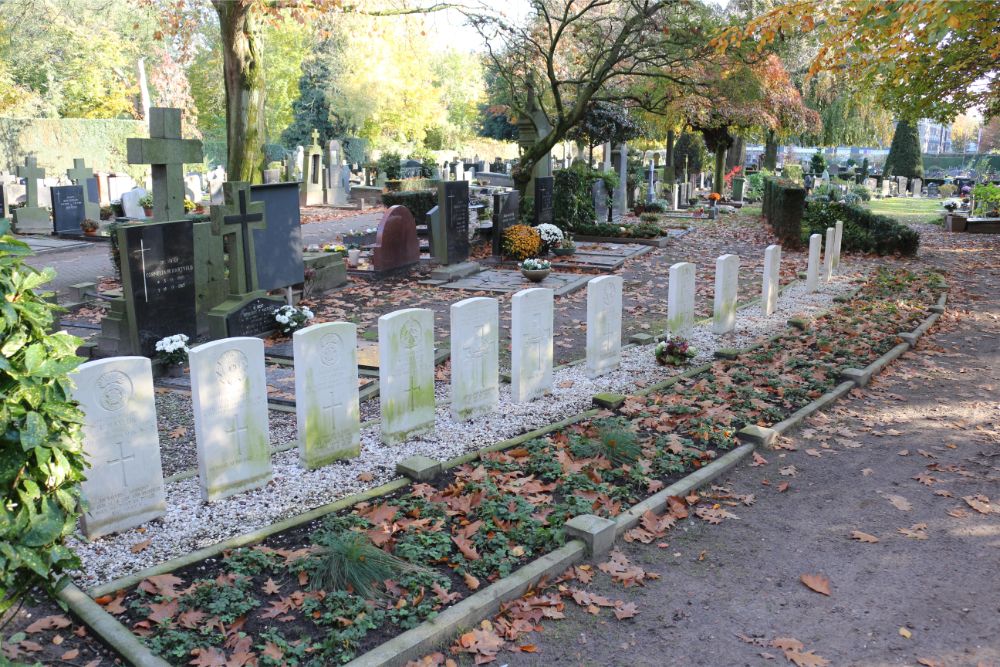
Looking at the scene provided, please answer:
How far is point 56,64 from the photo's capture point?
40.9m

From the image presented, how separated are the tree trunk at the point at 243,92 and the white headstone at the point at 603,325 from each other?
38.3 ft

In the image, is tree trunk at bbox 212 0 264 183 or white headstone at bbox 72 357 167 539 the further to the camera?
tree trunk at bbox 212 0 264 183

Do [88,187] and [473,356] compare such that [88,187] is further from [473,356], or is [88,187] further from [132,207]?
[473,356]

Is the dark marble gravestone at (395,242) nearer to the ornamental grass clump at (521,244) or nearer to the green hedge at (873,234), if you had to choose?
the ornamental grass clump at (521,244)

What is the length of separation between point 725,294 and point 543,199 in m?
9.27

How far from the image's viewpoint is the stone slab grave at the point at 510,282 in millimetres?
13769

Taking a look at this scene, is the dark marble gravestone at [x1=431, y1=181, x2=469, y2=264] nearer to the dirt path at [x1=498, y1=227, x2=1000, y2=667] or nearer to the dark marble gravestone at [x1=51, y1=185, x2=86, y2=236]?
the dirt path at [x1=498, y1=227, x2=1000, y2=667]

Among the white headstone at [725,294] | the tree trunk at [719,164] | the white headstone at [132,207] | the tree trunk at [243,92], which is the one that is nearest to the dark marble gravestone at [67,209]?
the white headstone at [132,207]

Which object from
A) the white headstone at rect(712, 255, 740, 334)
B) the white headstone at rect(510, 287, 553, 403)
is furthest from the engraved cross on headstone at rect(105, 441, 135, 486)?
the white headstone at rect(712, 255, 740, 334)

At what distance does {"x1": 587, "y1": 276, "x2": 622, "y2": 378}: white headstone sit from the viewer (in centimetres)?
817

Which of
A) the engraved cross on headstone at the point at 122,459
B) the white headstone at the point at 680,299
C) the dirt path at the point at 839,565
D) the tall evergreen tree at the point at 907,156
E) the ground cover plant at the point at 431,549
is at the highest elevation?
the tall evergreen tree at the point at 907,156

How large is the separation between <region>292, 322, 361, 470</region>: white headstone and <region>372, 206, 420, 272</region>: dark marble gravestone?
8467 millimetres

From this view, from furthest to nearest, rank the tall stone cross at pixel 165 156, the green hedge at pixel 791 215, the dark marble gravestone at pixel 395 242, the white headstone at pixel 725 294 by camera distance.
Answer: the green hedge at pixel 791 215 → the dark marble gravestone at pixel 395 242 → the tall stone cross at pixel 165 156 → the white headstone at pixel 725 294

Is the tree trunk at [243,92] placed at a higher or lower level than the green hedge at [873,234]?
higher
